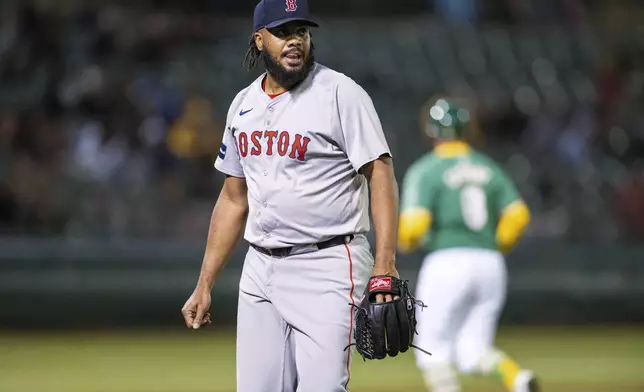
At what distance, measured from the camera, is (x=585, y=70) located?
17.5 m

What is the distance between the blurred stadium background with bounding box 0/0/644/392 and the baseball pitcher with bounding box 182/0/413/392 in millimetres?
→ 6299

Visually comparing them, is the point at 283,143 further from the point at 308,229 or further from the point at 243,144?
the point at 308,229

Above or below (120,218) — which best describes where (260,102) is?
above

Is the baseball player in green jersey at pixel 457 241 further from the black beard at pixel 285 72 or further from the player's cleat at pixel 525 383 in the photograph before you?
the black beard at pixel 285 72

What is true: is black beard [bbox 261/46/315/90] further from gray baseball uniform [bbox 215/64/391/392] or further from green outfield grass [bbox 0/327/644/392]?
green outfield grass [bbox 0/327/644/392]

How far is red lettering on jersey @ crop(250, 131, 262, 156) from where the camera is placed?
16.6 ft

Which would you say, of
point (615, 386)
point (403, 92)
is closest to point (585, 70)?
point (403, 92)

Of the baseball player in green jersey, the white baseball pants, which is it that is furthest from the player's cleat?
the white baseball pants

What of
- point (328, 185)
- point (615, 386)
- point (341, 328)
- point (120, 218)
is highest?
point (328, 185)

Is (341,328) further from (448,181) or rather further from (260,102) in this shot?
(448,181)

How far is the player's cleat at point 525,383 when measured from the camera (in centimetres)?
792

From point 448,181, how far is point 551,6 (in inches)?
439

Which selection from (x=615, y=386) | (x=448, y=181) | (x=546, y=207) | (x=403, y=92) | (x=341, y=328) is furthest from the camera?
(x=403, y=92)

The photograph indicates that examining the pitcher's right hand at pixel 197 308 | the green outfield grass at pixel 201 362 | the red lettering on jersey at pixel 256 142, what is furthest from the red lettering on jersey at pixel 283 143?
the green outfield grass at pixel 201 362
